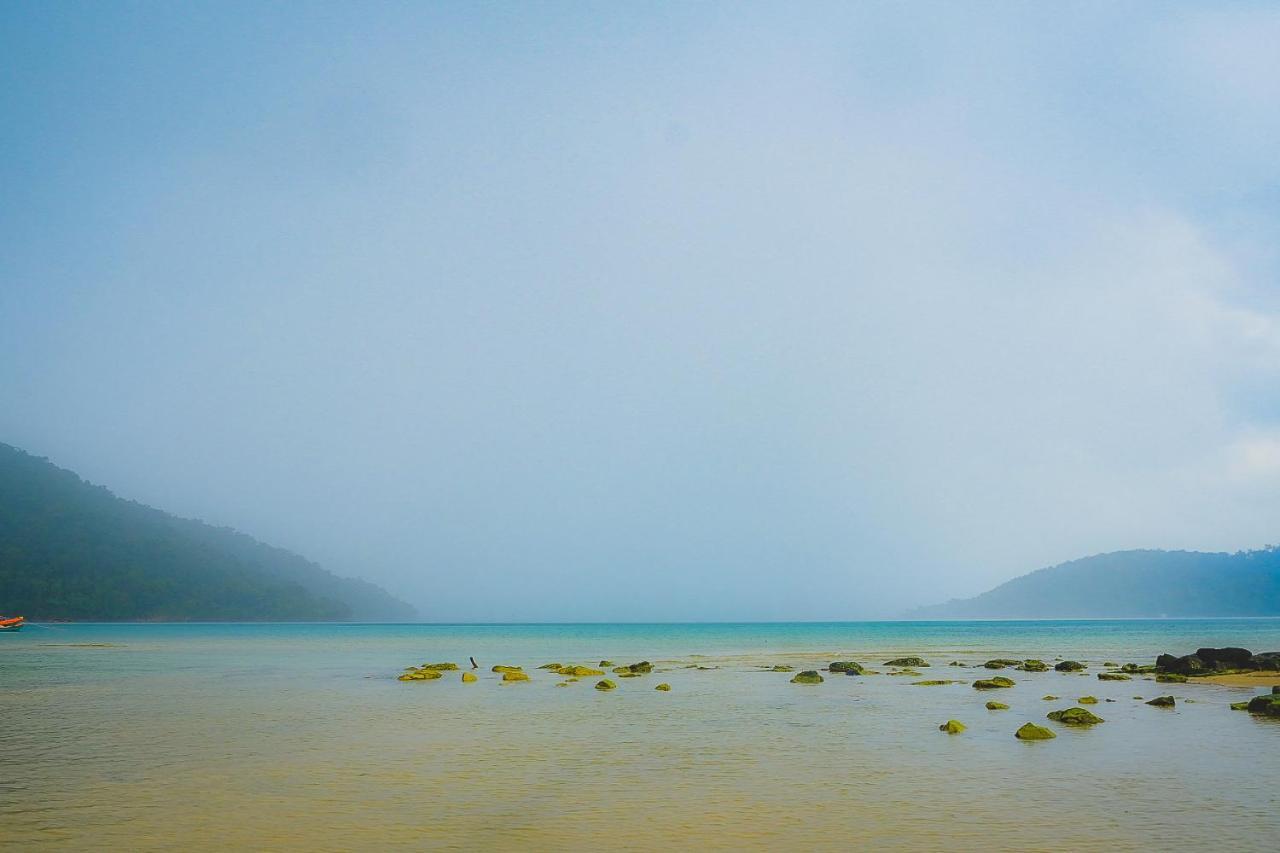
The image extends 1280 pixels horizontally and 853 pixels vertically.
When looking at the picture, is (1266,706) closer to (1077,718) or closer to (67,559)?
(1077,718)

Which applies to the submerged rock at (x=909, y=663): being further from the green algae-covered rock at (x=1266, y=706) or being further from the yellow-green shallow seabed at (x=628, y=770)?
the green algae-covered rock at (x=1266, y=706)

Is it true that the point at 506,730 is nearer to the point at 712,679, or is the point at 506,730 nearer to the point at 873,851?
the point at 873,851

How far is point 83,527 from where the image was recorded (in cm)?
18275

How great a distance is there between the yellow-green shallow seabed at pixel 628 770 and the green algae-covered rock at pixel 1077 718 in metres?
0.64

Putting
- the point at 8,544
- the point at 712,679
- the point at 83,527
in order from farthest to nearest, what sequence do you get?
the point at 83,527, the point at 8,544, the point at 712,679

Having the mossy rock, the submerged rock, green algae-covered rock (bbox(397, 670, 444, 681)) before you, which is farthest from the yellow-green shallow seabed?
the submerged rock

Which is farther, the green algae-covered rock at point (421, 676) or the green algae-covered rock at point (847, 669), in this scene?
the green algae-covered rock at point (847, 669)

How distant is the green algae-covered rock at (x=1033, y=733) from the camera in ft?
78.9

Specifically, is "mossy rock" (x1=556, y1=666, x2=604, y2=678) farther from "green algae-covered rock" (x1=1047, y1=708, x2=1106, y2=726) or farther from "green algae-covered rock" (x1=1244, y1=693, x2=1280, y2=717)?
"green algae-covered rock" (x1=1244, y1=693, x2=1280, y2=717)

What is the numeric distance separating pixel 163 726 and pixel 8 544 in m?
176

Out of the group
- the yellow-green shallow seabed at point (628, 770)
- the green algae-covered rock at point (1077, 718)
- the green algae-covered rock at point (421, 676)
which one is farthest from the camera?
the green algae-covered rock at point (421, 676)

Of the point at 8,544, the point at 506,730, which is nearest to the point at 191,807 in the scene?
the point at 506,730

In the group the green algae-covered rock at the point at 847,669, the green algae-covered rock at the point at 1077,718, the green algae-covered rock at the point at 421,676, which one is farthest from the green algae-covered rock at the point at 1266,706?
the green algae-covered rock at the point at 421,676

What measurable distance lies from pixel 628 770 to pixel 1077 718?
17.1 metres
